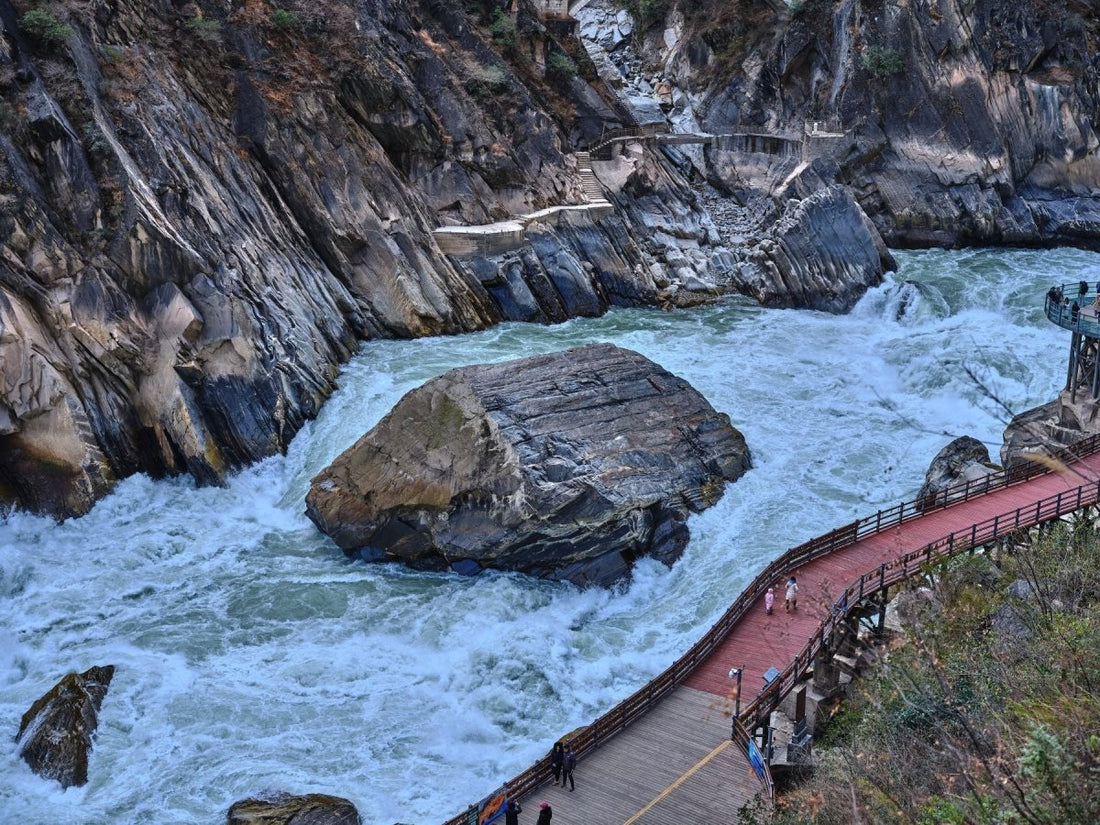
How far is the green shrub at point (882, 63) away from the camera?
5862 centimetres

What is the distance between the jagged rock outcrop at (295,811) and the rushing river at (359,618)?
18.7 inches

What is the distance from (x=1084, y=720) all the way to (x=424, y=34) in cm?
4598

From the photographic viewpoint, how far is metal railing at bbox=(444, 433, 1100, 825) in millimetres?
19953

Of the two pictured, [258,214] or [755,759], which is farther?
[258,214]

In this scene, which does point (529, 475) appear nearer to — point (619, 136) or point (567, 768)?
point (567, 768)

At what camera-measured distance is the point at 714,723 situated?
803 inches

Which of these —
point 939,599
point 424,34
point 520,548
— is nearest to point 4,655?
point 520,548

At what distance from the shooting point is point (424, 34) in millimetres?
52281

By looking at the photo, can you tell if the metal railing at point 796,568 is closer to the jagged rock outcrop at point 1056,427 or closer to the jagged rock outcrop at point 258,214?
the jagged rock outcrop at point 1056,427

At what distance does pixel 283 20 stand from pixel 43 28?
40.3ft

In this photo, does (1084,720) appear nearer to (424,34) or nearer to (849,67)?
(424,34)

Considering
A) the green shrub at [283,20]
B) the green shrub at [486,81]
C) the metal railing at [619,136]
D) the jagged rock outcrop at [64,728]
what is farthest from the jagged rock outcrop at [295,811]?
the metal railing at [619,136]

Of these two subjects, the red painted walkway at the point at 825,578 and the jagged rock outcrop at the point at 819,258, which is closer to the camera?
the red painted walkway at the point at 825,578

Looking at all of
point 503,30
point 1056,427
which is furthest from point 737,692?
point 503,30
